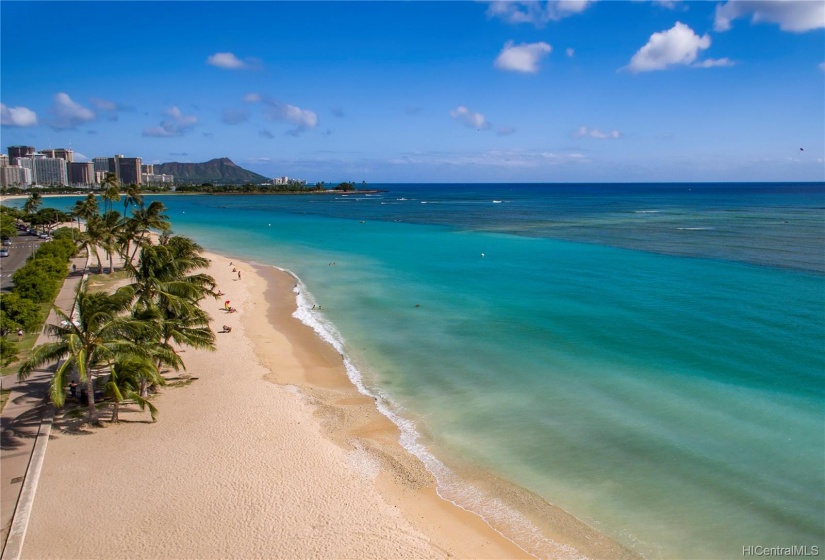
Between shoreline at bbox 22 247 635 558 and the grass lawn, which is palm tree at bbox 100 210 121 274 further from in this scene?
shoreline at bbox 22 247 635 558

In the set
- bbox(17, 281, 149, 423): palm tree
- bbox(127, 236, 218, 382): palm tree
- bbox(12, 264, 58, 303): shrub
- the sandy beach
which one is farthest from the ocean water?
bbox(12, 264, 58, 303): shrub

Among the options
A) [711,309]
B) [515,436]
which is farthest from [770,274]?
[515,436]

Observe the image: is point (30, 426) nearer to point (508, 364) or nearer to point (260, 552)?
point (260, 552)

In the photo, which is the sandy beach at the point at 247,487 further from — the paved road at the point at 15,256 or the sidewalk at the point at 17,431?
the paved road at the point at 15,256

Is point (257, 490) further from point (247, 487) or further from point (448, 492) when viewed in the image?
point (448, 492)

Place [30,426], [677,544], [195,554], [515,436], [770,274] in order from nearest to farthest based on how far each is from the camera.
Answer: [195,554] → [677,544] → [30,426] → [515,436] → [770,274]
